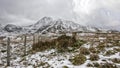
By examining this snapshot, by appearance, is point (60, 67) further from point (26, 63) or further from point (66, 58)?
point (26, 63)

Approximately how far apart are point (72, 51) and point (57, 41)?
4.10m

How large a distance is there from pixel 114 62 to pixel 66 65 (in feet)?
15.0

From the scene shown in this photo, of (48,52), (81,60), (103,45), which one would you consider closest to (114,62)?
(81,60)

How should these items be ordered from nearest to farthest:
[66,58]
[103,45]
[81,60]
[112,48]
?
[81,60]
[66,58]
[112,48]
[103,45]

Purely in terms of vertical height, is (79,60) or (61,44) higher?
(61,44)

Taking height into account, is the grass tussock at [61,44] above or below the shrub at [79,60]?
above

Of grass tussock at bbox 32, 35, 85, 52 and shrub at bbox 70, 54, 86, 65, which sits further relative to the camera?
grass tussock at bbox 32, 35, 85, 52

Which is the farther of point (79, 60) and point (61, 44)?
point (61, 44)

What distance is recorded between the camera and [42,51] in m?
25.2

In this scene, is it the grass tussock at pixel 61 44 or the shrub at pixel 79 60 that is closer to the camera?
the shrub at pixel 79 60

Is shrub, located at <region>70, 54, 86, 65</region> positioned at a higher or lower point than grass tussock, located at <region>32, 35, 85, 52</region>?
lower

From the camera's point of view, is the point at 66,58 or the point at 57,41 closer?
the point at 66,58

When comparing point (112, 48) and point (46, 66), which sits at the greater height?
point (112, 48)

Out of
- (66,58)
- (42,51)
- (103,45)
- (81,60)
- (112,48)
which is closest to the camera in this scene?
(81,60)
